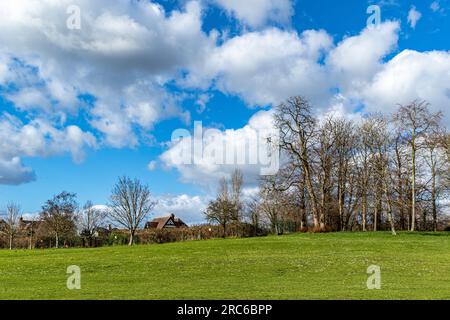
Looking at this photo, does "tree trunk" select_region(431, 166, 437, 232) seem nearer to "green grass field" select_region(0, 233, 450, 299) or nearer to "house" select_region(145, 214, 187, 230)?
"green grass field" select_region(0, 233, 450, 299)

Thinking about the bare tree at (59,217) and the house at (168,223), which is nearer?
the bare tree at (59,217)

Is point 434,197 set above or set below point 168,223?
above

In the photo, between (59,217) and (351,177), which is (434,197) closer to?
(351,177)

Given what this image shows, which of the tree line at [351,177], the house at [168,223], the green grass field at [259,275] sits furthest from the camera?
the house at [168,223]

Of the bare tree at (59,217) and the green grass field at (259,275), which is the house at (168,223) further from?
the green grass field at (259,275)

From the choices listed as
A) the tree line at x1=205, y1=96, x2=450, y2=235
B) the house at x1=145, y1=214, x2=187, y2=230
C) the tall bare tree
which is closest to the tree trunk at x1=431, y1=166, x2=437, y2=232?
the tree line at x1=205, y1=96, x2=450, y2=235

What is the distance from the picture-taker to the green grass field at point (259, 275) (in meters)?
15.3

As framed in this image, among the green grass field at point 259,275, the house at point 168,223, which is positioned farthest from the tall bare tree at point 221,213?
the house at point 168,223

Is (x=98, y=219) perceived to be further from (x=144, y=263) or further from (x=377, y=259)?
(x=377, y=259)

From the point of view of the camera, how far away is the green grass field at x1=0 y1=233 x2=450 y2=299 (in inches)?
603

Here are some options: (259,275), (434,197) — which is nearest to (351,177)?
(434,197)

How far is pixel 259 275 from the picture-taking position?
855 inches

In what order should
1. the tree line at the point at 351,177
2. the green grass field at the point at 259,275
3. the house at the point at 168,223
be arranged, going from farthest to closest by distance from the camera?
the house at the point at 168,223, the tree line at the point at 351,177, the green grass field at the point at 259,275
